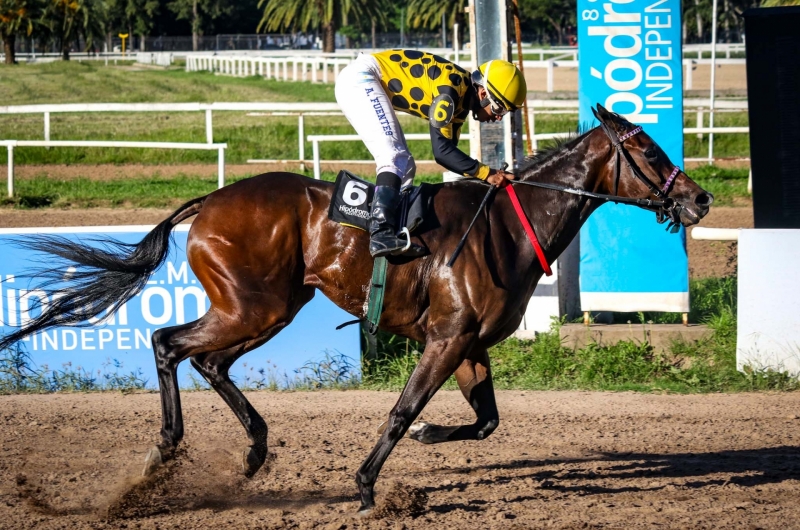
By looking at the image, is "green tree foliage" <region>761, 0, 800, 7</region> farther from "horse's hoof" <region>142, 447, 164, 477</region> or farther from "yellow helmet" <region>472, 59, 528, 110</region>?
"horse's hoof" <region>142, 447, 164, 477</region>

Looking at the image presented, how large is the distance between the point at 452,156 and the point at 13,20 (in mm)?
50845

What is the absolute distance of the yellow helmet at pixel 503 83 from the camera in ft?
15.6

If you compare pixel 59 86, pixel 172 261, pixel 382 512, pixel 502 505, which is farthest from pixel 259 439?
pixel 59 86

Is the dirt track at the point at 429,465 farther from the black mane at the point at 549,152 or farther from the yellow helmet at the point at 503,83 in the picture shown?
the yellow helmet at the point at 503,83

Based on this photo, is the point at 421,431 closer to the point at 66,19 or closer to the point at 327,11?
the point at 327,11

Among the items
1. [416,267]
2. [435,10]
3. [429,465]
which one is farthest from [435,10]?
[416,267]

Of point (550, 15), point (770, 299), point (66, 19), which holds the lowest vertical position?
point (770, 299)

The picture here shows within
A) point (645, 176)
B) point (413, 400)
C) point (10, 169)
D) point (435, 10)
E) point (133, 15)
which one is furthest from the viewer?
point (133, 15)

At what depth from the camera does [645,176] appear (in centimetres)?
487

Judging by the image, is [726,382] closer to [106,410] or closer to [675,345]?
[675,345]

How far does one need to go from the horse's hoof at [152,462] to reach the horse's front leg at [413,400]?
110cm

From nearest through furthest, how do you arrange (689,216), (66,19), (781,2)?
(689,216)
(781,2)
(66,19)

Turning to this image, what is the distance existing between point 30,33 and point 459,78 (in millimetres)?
52415

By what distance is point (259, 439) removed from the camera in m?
5.10
